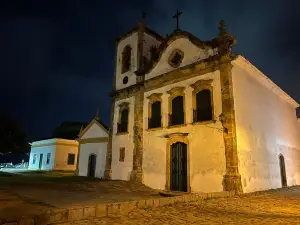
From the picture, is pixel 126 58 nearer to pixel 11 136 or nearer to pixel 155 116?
pixel 155 116

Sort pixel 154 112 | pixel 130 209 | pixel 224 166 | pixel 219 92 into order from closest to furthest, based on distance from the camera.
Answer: pixel 130 209 < pixel 224 166 < pixel 219 92 < pixel 154 112

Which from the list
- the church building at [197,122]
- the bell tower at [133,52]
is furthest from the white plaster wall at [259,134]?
the bell tower at [133,52]

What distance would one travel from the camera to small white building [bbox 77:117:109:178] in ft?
56.7

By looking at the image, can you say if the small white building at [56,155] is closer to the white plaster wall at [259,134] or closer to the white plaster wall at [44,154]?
the white plaster wall at [44,154]

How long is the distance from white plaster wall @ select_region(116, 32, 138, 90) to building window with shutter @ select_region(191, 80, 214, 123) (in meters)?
5.73

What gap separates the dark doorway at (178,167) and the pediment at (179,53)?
486cm

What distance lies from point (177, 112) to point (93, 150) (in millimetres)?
8501

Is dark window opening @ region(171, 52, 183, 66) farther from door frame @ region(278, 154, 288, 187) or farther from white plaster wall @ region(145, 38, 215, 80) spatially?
door frame @ region(278, 154, 288, 187)

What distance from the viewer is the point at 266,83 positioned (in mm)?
14758

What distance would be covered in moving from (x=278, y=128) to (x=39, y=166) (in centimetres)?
2917

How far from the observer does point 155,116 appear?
14164mm

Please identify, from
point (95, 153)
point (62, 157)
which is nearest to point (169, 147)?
point (95, 153)

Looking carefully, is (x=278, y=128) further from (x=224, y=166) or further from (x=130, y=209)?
(x=130, y=209)

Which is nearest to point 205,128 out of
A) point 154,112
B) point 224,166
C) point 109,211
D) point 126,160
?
point 224,166
